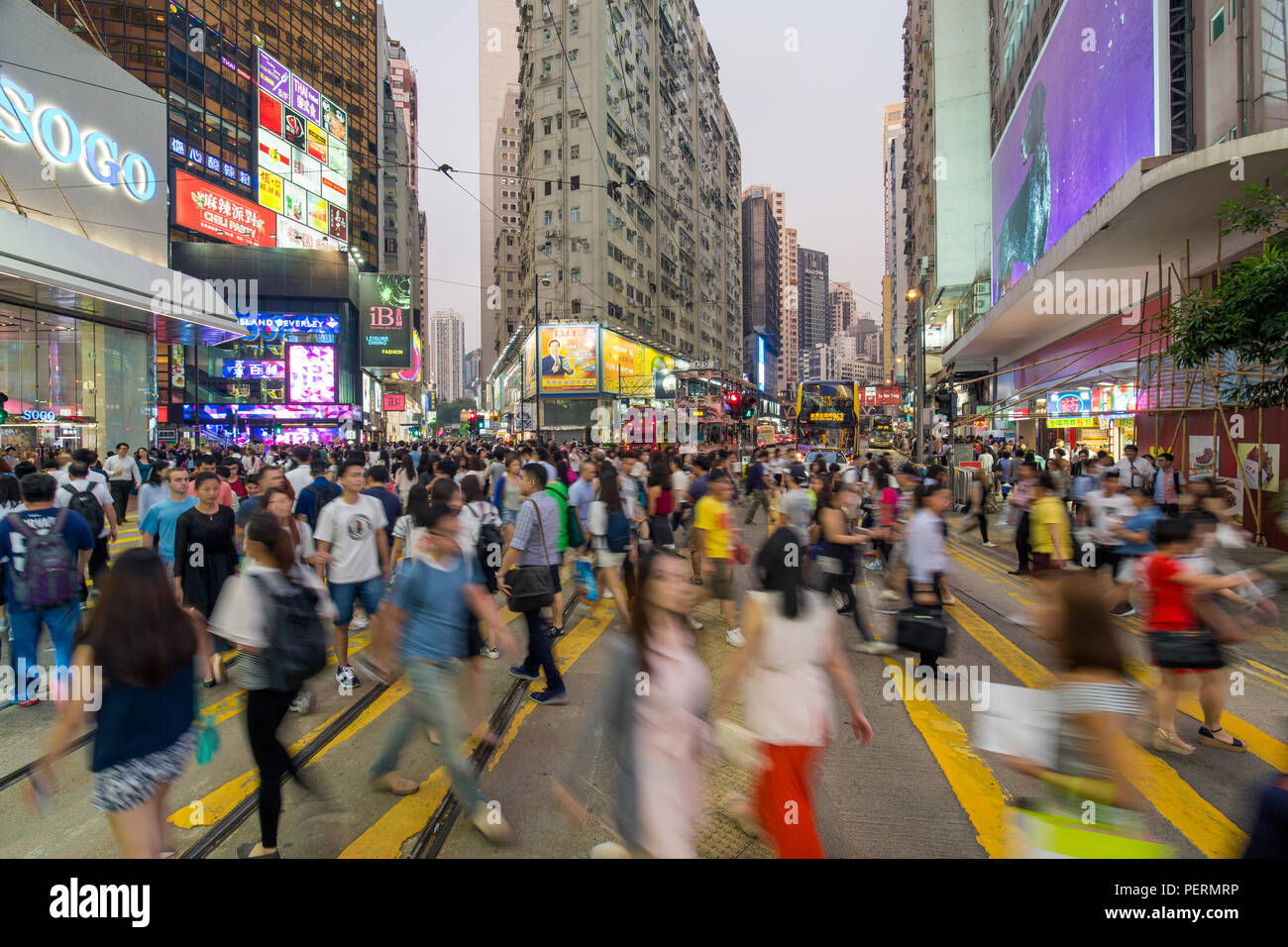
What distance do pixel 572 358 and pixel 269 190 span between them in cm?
3802

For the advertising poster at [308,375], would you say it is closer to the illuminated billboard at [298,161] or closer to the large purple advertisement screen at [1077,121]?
the illuminated billboard at [298,161]

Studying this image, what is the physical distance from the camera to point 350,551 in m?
5.34

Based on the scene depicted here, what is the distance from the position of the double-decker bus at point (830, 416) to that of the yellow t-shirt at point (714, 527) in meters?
23.3

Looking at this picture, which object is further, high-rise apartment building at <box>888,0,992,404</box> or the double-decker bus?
high-rise apartment building at <box>888,0,992,404</box>

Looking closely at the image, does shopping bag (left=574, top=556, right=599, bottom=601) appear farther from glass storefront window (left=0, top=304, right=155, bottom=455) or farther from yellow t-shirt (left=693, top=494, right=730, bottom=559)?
glass storefront window (left=0, top=304, right=155, bottom=455)

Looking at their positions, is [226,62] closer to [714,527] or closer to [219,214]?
[219,214]

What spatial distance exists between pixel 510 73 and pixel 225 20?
71506 mm

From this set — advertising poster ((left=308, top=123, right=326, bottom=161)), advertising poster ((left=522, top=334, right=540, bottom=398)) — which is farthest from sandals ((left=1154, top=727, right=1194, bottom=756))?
advertising poster ((left=308, top=123, right=326, bottom=161))

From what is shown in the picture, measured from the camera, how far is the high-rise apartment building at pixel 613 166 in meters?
49.7

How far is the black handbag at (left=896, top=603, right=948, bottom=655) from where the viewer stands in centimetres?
498

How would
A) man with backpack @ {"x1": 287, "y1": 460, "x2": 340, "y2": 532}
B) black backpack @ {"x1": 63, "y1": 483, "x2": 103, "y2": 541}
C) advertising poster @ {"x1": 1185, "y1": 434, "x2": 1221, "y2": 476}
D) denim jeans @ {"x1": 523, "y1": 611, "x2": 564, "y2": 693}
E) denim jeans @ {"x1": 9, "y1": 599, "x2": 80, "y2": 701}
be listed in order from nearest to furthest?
denim jeans @ {"x1": 9, "y1": 599, "x2": 80, "y2": 701} → denim jeans @ {"x1": 523, "y1": 611, "x2": 564, "y2": 693} → black backpack @ {"x1": 63, "y1": 483, "x2": 103, "y2": 541} → man with backpack @ {"x1": 287, "y1": 460, "x2": 340, "y2": 532} → advertising poster @ {"x1": 1185, "y1": 434, "x2": 1221, "y2": 476}

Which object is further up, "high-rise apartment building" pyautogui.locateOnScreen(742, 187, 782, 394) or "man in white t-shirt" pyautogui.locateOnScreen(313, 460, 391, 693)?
"high-rise apartment building" pyautogui.locateOnScreen(742, 187, 782, 394)

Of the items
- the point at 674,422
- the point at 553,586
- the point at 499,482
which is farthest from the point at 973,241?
the point at 553,586

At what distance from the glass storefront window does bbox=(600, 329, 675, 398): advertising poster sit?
2689 cm
